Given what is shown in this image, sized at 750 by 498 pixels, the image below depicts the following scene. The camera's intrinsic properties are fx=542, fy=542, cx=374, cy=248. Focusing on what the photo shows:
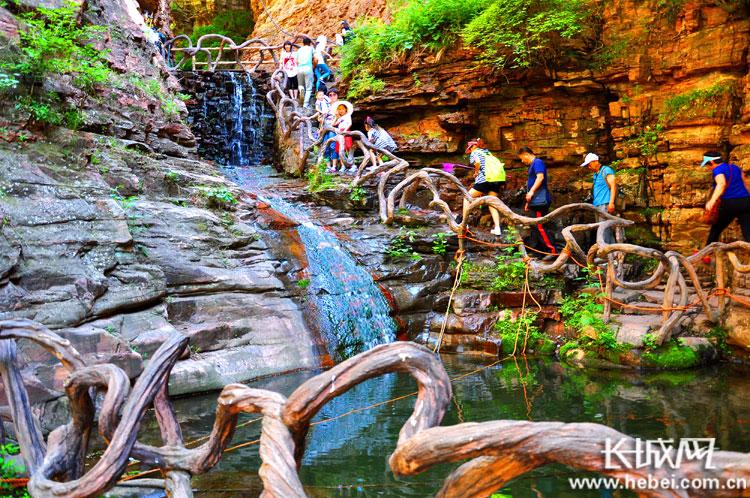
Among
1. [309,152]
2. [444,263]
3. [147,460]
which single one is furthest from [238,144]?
[147,460]

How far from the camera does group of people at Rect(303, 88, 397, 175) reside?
13.6 meters

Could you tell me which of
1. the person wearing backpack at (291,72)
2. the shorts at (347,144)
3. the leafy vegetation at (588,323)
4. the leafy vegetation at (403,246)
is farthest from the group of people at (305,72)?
the leafy vegetation at (588,323)

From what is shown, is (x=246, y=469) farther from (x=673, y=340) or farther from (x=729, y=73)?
(x=729, y=73)

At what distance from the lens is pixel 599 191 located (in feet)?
33.5

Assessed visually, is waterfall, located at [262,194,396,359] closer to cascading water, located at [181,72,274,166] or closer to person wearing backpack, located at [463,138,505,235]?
person wearing backpack, located at [463,138,505,235]

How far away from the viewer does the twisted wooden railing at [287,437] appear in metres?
2.31

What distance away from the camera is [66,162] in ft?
28.8

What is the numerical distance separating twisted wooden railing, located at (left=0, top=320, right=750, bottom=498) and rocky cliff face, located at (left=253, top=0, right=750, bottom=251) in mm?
9606

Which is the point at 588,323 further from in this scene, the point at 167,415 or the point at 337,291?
the point at 167,415

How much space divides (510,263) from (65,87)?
851cm

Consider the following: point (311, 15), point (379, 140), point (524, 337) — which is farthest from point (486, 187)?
point (311, 15)

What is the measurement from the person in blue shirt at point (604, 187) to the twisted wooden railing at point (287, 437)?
8.09m

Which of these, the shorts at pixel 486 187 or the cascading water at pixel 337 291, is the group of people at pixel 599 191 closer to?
the shorts at pixel 486 187

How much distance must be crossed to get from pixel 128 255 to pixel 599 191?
8.23 m
